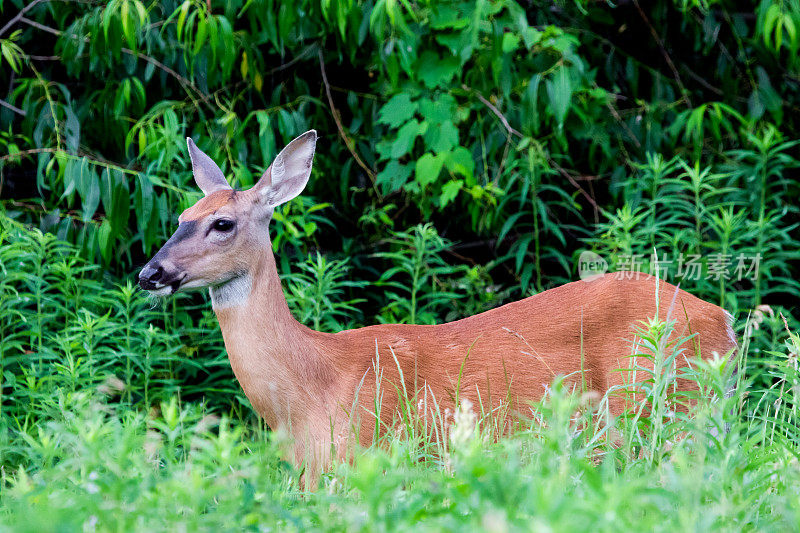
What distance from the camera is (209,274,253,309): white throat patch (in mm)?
3625

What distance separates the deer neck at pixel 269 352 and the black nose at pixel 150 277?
0.97ft

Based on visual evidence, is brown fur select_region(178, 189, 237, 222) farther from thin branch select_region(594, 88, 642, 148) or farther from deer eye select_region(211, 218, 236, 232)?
thin branch select_region(594, 88, 642, 148)

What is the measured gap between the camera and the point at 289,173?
3.99m

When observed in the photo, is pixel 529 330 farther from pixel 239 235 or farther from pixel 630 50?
pixel 630 50

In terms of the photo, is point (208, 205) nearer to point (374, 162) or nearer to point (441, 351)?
point (441, 351)

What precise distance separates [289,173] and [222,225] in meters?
0.46

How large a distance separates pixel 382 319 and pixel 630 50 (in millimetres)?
2776

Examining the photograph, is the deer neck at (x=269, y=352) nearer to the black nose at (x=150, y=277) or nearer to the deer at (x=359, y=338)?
the deer at (x=359, y=338)

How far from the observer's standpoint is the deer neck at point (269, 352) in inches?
139

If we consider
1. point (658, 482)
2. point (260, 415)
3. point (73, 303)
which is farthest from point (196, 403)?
point (658, 482)

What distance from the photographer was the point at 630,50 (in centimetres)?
656
